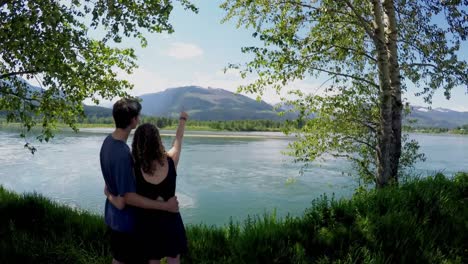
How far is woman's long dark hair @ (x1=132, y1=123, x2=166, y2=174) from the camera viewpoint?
3.93m

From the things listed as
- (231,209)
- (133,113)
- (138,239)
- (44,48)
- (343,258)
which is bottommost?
(231,209)

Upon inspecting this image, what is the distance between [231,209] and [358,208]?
59.4 ft

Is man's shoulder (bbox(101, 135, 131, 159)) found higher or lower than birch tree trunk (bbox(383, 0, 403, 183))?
lower

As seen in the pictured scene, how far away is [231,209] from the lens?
24.6 meters

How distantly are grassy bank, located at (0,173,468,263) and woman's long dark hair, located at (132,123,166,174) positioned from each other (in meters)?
2.35

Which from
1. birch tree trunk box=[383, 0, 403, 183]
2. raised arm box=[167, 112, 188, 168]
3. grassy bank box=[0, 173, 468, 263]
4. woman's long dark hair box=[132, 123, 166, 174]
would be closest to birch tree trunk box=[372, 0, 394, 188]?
birch tree trunk box=[383, 0, 403, 183]

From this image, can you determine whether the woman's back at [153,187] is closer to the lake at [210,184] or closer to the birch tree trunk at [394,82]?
the birch tree trunk at [394,82]

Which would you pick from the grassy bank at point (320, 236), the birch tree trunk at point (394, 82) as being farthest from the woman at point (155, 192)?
the birch tree trunk at point (394, 82)

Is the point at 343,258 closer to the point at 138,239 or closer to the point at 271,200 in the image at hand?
the point at 138,239

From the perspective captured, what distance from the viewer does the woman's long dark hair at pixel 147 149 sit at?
12.9 feet

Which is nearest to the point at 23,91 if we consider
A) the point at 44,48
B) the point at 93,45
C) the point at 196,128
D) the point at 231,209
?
the point at 44,48

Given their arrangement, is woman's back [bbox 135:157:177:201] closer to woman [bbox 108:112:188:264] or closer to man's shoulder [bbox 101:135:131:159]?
woman [bbox 108:112:188:264]

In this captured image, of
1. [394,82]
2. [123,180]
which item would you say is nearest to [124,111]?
[123,180]

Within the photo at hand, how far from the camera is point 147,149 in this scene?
12.9 ft
